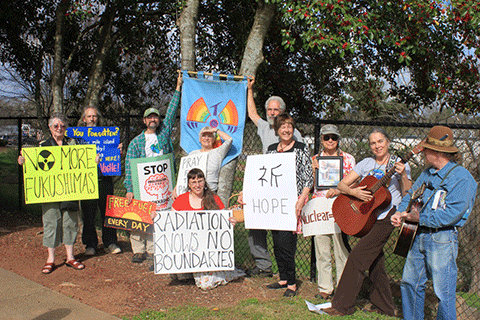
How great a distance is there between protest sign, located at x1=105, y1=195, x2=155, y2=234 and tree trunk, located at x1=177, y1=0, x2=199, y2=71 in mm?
1998

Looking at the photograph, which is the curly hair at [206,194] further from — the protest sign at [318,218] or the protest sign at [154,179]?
the protest sign at [318,218]

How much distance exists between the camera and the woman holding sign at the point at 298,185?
4.58 meters

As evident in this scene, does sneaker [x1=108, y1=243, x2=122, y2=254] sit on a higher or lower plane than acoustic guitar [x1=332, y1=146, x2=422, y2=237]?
lower

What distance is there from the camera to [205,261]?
15.8 ft

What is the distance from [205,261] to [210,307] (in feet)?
1.83

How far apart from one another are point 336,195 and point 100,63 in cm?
626

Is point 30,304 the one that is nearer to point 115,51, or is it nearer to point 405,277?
point 405,277

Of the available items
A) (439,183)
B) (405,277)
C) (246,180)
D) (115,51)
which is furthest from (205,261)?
(115,51)

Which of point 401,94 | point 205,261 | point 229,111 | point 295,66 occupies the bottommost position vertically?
point 205,261

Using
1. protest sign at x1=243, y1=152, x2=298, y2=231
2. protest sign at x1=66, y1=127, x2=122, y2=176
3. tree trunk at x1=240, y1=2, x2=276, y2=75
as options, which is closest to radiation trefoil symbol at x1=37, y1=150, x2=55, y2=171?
protest sign at x1=66, y1=127, x2=122, y2=176

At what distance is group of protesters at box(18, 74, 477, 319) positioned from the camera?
3.46 metres

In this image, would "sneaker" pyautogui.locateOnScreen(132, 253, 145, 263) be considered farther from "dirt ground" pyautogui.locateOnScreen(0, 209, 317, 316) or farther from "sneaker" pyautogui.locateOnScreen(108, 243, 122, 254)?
"sneaker" pyautogui.locateOnScreen(108, 243, 122, 254)

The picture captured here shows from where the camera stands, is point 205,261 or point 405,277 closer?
point 405,277

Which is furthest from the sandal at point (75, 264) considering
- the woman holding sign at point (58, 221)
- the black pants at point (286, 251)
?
the black pants at point (286, 251)
